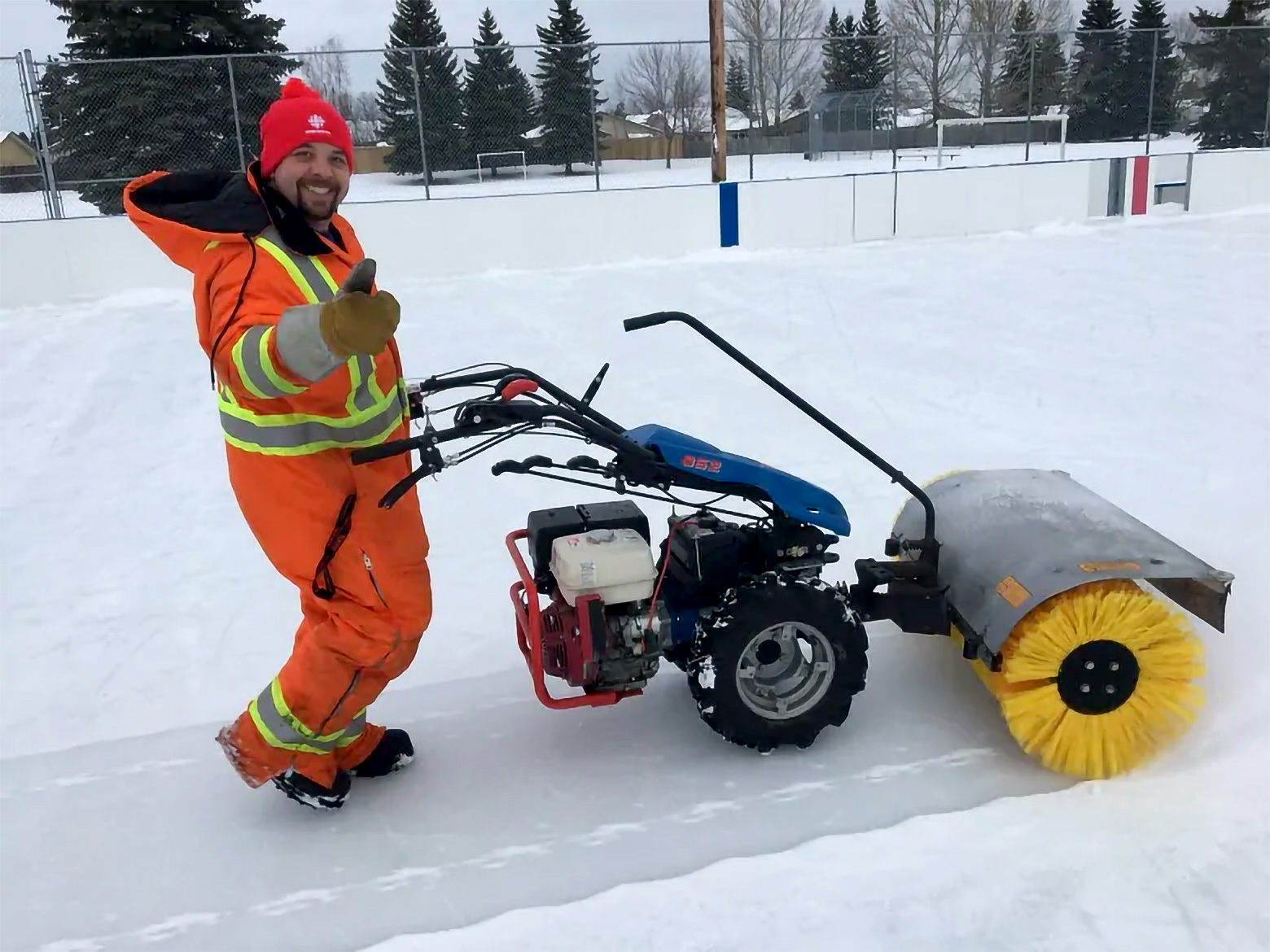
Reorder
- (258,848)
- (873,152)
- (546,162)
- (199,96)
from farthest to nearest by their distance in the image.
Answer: (873,152) → (546,162) → (199,96) → (258,848)

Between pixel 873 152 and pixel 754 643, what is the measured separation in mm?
17990

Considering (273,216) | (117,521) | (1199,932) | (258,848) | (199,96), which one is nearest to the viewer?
(1199,932)

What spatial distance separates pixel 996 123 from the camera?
19484mm

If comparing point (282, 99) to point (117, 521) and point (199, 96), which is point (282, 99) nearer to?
point (117, 521)

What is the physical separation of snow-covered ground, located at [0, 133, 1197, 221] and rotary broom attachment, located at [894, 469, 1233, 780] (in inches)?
386

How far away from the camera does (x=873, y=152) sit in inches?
752

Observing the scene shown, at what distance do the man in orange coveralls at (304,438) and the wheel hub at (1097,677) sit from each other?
1747mm

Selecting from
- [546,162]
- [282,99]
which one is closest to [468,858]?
[282,99]

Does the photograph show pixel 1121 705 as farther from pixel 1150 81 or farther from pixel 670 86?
pixel 1150 81

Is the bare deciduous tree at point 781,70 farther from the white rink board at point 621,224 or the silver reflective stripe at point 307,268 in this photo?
the silver reflective stripe at point 307,268

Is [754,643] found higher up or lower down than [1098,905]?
higher up

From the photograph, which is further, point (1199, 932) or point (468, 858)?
point (468, 858)

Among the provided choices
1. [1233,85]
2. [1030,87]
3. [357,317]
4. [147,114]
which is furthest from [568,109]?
[357,317]

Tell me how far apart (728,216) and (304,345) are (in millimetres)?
10202
